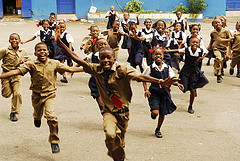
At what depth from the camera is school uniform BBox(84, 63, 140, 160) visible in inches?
172

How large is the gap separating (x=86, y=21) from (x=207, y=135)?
1682 centimetres

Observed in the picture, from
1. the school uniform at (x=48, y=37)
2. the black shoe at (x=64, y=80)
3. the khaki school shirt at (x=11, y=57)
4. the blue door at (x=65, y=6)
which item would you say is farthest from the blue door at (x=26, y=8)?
the khaki school shirt at (x=11, y=57)

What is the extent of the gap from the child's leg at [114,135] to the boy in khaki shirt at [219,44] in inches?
214

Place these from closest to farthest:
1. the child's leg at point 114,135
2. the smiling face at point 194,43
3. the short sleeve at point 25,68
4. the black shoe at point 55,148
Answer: the child's leg at point 114,135 → the short sleeve at point 25,68 → the black shoe at point 55,148 → the smiling face at point 194,43

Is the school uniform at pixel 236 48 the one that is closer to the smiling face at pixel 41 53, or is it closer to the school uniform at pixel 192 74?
the school uniform at pixel 192 74

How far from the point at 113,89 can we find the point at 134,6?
58.6 feet

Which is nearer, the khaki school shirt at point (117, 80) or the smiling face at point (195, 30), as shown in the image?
the khaki school shirt at point (117, 80)

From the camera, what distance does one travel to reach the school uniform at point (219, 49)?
9.65m

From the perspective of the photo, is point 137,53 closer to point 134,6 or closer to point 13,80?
point 13,80

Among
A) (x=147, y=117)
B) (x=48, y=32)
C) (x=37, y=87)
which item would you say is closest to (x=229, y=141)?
(x=147, y=117)

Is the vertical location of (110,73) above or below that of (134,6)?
below

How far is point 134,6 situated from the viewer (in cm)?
2177

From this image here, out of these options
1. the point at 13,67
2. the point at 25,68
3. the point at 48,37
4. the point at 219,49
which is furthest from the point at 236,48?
the point at 25,68

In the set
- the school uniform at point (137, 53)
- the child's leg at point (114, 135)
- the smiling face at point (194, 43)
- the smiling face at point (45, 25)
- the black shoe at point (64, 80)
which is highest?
the smiling face at point (45, 25)
